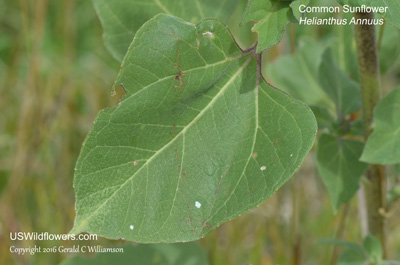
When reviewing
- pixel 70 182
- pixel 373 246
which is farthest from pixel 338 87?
pixel 70 182

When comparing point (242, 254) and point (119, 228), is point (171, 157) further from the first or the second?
point (242, 254)

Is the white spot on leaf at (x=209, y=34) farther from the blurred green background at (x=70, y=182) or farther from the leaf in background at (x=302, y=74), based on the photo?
the blurred green background at (x=70, y=182)

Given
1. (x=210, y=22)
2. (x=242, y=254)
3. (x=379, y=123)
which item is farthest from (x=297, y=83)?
(x=242, y=254)

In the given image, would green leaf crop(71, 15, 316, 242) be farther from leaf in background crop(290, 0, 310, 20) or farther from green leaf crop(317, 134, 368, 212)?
green leaf crop(317, 134, 368, 212)

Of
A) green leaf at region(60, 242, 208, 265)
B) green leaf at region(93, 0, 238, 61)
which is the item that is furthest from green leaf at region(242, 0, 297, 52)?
green leaf at region(60, 242, 208, 265)

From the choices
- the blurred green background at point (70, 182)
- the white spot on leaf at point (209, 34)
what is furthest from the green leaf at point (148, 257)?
the white spot on leaf at point (209, 34)
